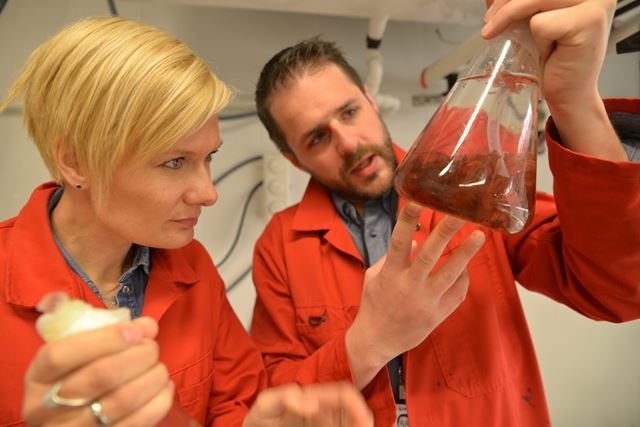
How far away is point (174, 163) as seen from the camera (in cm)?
63

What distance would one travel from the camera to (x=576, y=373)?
144cm

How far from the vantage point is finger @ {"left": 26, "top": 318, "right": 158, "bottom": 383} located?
0.31m

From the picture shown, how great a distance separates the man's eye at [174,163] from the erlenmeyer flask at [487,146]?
34 cm

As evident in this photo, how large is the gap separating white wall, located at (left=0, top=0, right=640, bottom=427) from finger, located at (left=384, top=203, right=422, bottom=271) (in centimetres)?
70

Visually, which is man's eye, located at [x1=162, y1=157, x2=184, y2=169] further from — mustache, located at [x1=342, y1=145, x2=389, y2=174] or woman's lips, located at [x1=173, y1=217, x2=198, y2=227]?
mustache, located at [x1=342, y1=145, x2=389, y2=174]

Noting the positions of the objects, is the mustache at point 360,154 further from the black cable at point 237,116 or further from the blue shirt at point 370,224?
the black cable at point 237,116

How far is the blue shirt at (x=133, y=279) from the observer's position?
0.68 metres

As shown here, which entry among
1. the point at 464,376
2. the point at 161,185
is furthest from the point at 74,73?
the point at 464,376

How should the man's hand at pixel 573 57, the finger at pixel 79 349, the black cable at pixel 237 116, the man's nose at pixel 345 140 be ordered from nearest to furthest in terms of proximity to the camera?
the finger at pixel 79 349, the man's hand at pixel 573 57, the man's nose at pixel 345 140, the black cable at pixel 237 116

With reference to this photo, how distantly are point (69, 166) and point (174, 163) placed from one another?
6.0 inches

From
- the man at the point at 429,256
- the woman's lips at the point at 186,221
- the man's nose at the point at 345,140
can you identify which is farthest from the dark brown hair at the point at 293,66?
the woman's lips at the point at 186,221

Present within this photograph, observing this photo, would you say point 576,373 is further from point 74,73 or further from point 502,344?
point 74,73

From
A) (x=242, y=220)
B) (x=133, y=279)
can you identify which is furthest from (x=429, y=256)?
(x=242, y=220)

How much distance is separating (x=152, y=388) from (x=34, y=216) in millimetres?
451
